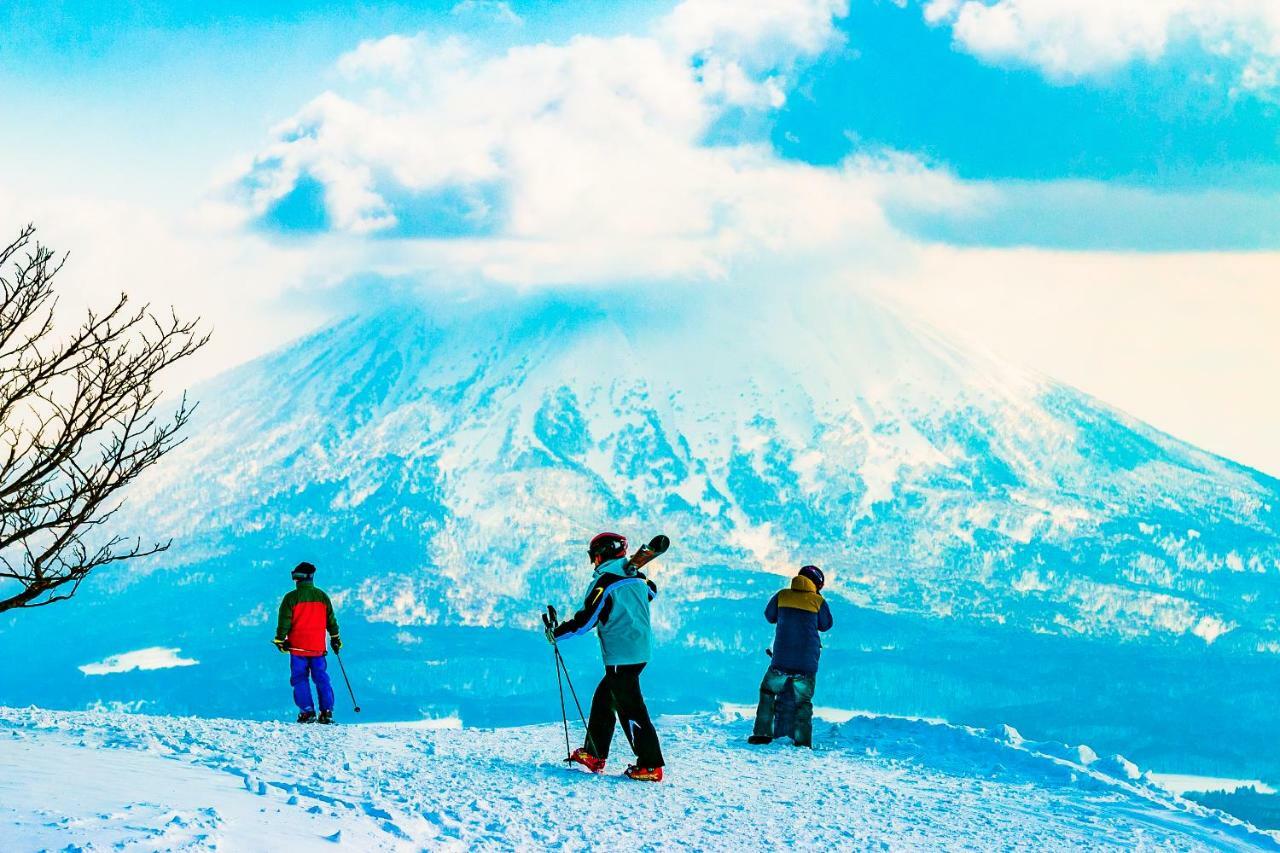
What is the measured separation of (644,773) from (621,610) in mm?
1740

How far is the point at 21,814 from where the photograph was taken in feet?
32.8

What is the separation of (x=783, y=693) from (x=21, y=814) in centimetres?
1044

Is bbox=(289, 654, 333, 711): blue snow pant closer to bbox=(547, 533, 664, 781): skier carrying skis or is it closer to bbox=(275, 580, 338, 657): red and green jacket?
bbox=(275, 580, 338, 657): red and green jacket

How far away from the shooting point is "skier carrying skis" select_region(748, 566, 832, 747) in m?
18.2

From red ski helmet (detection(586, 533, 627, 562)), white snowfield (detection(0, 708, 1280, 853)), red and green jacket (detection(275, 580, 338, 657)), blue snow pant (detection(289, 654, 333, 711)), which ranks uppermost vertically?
red ski helmet (detection(586, 533, 627, 562))

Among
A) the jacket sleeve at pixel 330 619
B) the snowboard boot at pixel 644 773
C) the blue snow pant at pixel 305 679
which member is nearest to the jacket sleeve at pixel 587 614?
the snowboard boot at pixel 644 773

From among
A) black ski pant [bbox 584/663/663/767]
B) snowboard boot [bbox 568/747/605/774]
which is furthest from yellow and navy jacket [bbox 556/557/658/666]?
snowboard boot [bbox 568/747/605/774]

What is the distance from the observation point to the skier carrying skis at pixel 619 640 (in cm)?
1398

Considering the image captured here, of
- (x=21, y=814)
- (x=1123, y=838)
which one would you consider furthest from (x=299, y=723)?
(x=1123, y=838)

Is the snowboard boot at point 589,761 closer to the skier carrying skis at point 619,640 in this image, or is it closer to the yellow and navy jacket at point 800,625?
the skier carrying skis at point 619,640

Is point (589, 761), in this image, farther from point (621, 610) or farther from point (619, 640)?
point (621, 610)

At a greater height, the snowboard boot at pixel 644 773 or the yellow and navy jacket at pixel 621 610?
the yellow and navy jacket at pixel 621 610

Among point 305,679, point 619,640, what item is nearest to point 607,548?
point 619,640

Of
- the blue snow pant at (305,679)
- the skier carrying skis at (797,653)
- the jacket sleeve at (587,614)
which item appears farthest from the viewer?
the blue snow pant at (305,679)
